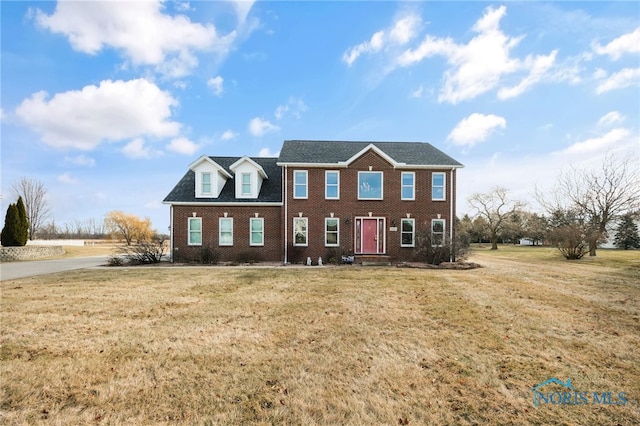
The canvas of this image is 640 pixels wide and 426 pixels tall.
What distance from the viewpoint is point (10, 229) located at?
82.2ft

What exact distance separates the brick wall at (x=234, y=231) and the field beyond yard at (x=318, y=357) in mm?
9440

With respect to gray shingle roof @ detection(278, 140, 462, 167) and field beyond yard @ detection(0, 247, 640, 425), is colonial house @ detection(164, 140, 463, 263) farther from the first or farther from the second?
field beyond yard @ detection(0, 247, 640, 425)

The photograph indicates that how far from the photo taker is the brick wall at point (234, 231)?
1991 centimetres

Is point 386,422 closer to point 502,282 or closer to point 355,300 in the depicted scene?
point 355,300

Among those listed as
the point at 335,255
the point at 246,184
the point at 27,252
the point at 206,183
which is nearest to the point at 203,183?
the point at 206,183

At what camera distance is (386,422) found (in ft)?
12.1

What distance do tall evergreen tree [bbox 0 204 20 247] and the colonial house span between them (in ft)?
51.7

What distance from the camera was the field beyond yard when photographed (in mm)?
3936

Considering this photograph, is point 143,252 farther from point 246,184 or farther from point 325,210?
point 325,210

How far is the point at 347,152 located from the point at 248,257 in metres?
9.55

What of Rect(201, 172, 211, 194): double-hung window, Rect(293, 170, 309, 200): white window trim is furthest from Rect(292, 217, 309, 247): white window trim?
Rect(201, 172, 211, 194): double-hung window

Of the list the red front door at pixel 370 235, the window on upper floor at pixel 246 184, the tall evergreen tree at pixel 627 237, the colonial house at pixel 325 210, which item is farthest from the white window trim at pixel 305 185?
the tall evergreen tree at pixel 627 237

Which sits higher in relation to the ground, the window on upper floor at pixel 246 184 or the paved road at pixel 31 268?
the window on upper floor at pixel 246 184

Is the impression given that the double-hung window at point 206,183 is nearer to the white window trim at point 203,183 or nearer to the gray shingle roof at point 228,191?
the white window trim at point 203,183
